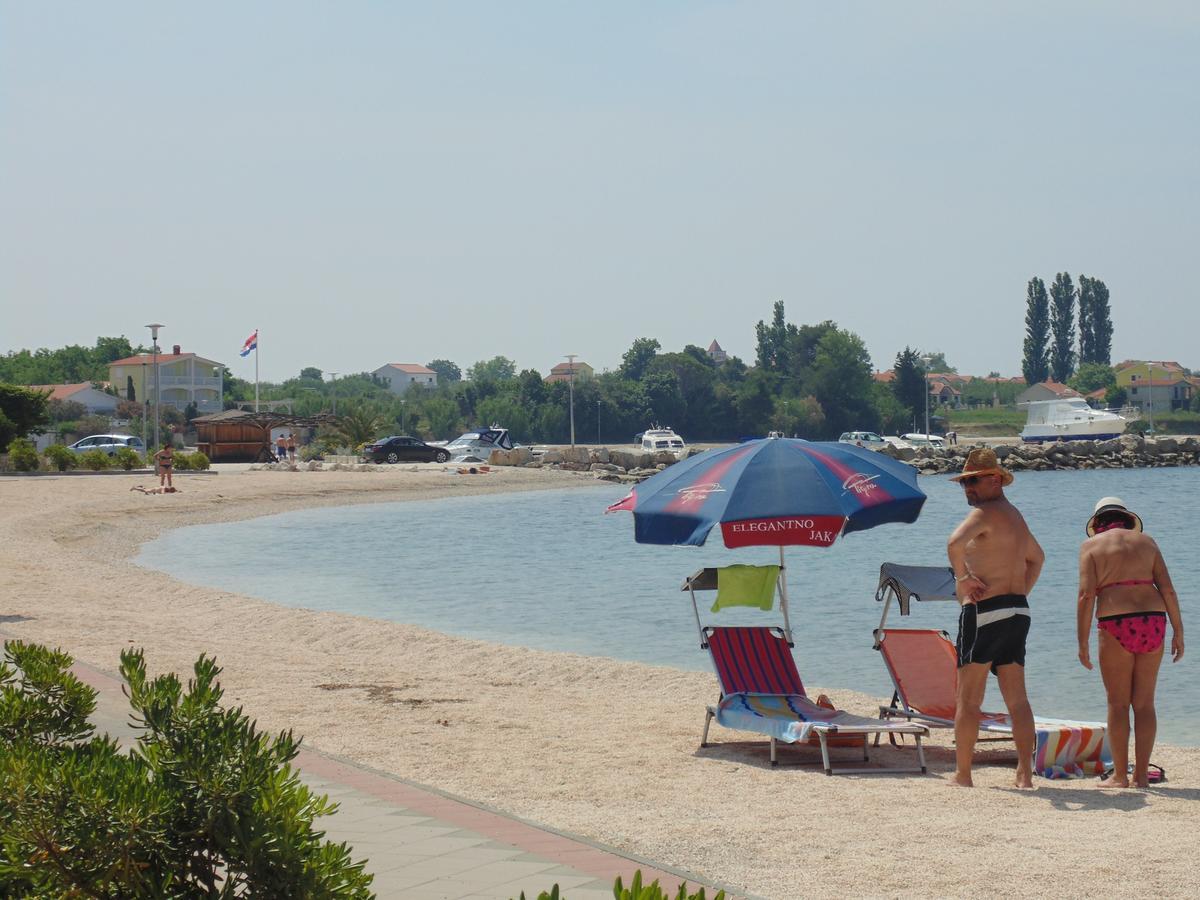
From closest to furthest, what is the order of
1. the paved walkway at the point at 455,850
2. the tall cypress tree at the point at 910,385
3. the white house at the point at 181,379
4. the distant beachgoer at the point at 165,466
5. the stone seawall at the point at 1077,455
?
the paved walkway at the point at 455,850 < the distant beachgoer at the point at 165,466 < the stone seawall at the point at 1077,455 < the white house at the point at 181,379 < the tall cypress tree at the point at 910,385

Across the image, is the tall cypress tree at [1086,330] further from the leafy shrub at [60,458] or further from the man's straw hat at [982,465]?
the man's straw hat at [982,465]

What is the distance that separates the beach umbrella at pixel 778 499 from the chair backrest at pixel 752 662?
0.71 metres

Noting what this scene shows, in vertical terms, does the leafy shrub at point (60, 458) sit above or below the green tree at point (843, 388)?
below

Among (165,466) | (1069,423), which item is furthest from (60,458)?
(1069,423)

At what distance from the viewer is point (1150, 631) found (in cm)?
725

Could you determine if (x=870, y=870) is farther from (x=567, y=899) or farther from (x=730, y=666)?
(x=730, y=666)

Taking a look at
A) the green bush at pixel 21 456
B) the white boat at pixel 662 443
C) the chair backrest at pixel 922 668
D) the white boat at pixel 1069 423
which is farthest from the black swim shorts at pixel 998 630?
the white boat at pixel 1069 423

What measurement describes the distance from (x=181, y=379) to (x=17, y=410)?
5912 cm

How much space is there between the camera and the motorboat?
6103cm

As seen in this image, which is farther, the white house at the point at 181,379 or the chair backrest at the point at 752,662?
the white house at the point at 181,379

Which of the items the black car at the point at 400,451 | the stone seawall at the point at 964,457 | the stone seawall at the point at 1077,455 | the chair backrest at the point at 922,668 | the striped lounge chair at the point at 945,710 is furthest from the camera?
the stone seawall at the point at 1077,455

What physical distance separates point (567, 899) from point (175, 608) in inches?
512

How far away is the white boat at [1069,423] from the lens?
305 feet

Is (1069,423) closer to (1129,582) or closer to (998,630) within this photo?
(1129,582)
